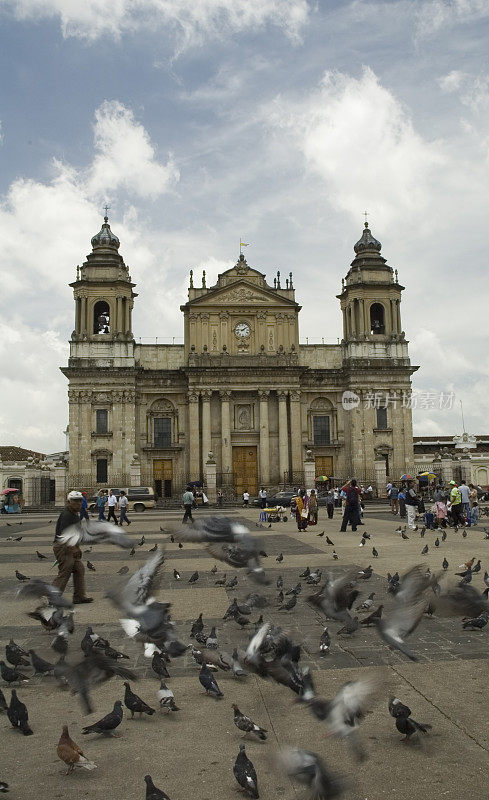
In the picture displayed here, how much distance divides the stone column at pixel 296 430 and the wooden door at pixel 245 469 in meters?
2.88

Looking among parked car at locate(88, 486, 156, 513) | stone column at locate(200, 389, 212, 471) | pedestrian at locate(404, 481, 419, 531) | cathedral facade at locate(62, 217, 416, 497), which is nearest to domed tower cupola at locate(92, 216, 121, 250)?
cathedral facade at locate(62, 217, 416, 497)

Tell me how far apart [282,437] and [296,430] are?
1189mm

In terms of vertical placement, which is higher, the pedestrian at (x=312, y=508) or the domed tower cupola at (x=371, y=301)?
the domed tower cupola at (x=371, y=301)

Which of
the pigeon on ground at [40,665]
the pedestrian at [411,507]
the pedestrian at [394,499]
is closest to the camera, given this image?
the pigeon on ground at [40,665]

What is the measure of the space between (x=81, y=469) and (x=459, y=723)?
4394 centimetres

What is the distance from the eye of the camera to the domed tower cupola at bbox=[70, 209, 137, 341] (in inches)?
1918

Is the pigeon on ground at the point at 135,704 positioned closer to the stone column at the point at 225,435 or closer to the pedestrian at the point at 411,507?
the pedestrian at the point at 411,507

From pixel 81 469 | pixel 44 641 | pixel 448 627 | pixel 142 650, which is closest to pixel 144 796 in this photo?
pixel 142 650

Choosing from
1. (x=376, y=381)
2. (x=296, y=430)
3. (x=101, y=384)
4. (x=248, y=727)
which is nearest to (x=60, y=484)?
(x=101, y=384)

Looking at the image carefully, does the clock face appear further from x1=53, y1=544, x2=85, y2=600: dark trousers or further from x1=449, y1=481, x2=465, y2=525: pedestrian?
x1=53, y1=544, x2=85, y2=600: dark trousers

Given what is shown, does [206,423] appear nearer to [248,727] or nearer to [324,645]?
[324,645]

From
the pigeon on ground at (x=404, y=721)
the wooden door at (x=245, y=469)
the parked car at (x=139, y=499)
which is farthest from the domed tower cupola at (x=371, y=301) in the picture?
the pigeon on ground at (x=404, y=721)

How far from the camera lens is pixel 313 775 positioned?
3682 mm

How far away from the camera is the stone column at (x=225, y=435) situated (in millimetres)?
47812
